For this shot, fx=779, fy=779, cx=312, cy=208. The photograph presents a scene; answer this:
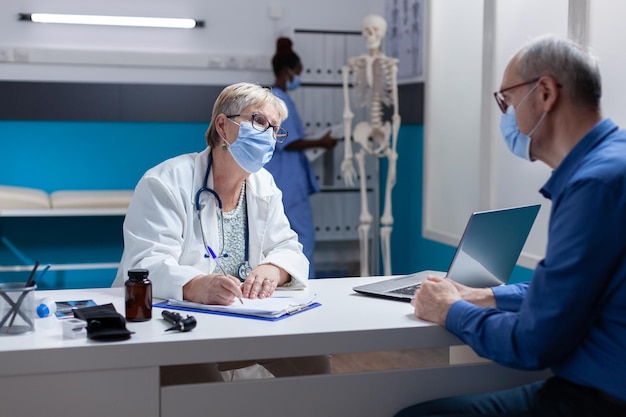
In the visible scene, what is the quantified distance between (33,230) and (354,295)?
3433 millimetres

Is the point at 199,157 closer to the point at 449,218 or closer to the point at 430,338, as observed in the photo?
the point at 430,338

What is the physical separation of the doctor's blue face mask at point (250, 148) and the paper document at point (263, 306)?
47 centimetres

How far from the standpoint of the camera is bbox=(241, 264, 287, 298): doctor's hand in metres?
1.91

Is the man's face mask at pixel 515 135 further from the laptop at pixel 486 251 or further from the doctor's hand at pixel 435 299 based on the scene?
the doctor's hand at pixel 435 299

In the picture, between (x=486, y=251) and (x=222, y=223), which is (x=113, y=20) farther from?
(x=486, y=251)

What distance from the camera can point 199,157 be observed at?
7.38 feet

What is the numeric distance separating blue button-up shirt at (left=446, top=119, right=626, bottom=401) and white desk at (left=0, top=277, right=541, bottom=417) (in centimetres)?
23

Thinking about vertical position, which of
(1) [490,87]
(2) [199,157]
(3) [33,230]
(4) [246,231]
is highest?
(1) [490,87]

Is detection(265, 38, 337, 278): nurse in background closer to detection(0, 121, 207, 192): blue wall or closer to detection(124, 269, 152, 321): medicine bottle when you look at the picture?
detection(0, 121, 207, 192): blue wall

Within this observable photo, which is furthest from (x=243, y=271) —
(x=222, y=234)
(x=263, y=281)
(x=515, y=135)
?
(x=515, y=135)

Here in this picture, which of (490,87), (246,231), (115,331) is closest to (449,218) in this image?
(490,87)

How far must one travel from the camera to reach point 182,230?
2.13m

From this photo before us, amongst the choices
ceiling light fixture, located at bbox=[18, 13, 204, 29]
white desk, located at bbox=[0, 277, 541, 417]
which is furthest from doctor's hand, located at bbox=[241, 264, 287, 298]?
ceiling light fixture, located at bbox=[18, 13, 204, 29]

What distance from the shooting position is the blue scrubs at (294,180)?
439 centimetres
